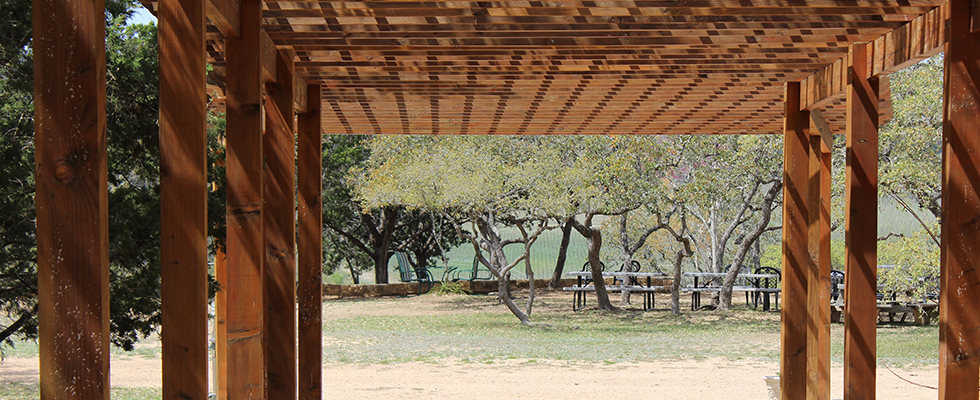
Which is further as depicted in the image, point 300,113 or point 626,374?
point 626,374

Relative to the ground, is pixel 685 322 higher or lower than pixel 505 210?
lower

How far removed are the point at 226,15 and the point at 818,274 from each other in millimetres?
3469

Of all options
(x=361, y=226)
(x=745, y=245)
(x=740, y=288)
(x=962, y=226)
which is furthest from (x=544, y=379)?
(x=361, y=226)

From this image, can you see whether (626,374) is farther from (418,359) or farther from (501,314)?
(501,314)

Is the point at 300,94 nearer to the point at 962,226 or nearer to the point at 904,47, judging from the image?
the point at 904,47

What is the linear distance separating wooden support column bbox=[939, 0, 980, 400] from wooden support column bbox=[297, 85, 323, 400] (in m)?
2.64

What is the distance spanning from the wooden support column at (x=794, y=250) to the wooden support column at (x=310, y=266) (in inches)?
92.5

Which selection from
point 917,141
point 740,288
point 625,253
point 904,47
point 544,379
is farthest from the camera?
point 625,253

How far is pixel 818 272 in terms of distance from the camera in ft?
14.3

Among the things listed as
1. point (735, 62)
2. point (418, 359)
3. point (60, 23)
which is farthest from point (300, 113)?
point (418, 359)

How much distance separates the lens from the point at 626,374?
7898mm

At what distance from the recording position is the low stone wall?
1627cm

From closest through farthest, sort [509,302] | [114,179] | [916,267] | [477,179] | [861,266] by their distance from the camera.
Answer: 1. [861,266]
2. [114,179]
3. [916,267]
4. [477,179]
5. [509,302]

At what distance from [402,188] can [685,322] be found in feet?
16.3
